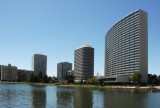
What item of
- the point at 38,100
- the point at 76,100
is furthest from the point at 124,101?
the point at 38,100

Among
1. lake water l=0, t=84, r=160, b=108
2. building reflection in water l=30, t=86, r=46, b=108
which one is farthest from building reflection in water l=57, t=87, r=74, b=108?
building reflection in water l=30, t=86, r=46, b=108

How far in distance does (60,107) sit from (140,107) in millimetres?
23265

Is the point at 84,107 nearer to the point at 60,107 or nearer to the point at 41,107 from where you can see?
the point at 60,107

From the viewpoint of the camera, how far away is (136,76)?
656 feet

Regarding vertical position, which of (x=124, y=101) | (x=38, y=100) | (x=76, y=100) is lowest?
(x=76, y=100)

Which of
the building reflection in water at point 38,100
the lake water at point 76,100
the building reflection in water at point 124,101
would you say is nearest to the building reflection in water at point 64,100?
the lake water at point 76,100

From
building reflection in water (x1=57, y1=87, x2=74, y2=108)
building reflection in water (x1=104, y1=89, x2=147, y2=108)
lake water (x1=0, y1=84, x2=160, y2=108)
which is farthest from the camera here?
building reflection in water (x1=104, y1=89, x2=147, y2=108)

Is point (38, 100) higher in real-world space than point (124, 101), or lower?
higher

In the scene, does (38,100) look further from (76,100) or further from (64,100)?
(76,100)

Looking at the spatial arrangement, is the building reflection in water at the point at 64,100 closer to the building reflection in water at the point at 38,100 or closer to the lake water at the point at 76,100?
the lake water at the point at 76,100

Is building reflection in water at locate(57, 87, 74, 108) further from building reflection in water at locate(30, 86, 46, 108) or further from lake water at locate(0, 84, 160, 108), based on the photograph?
building reflection in water at locate(30, 86, 46, 108)

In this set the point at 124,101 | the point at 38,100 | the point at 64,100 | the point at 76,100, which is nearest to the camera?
the point at 38,100

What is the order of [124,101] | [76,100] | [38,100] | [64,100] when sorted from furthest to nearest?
[76,100], [64,100], [124,101], [38,100]

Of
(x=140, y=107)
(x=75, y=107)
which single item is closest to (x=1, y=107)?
(x=75, y=107)
